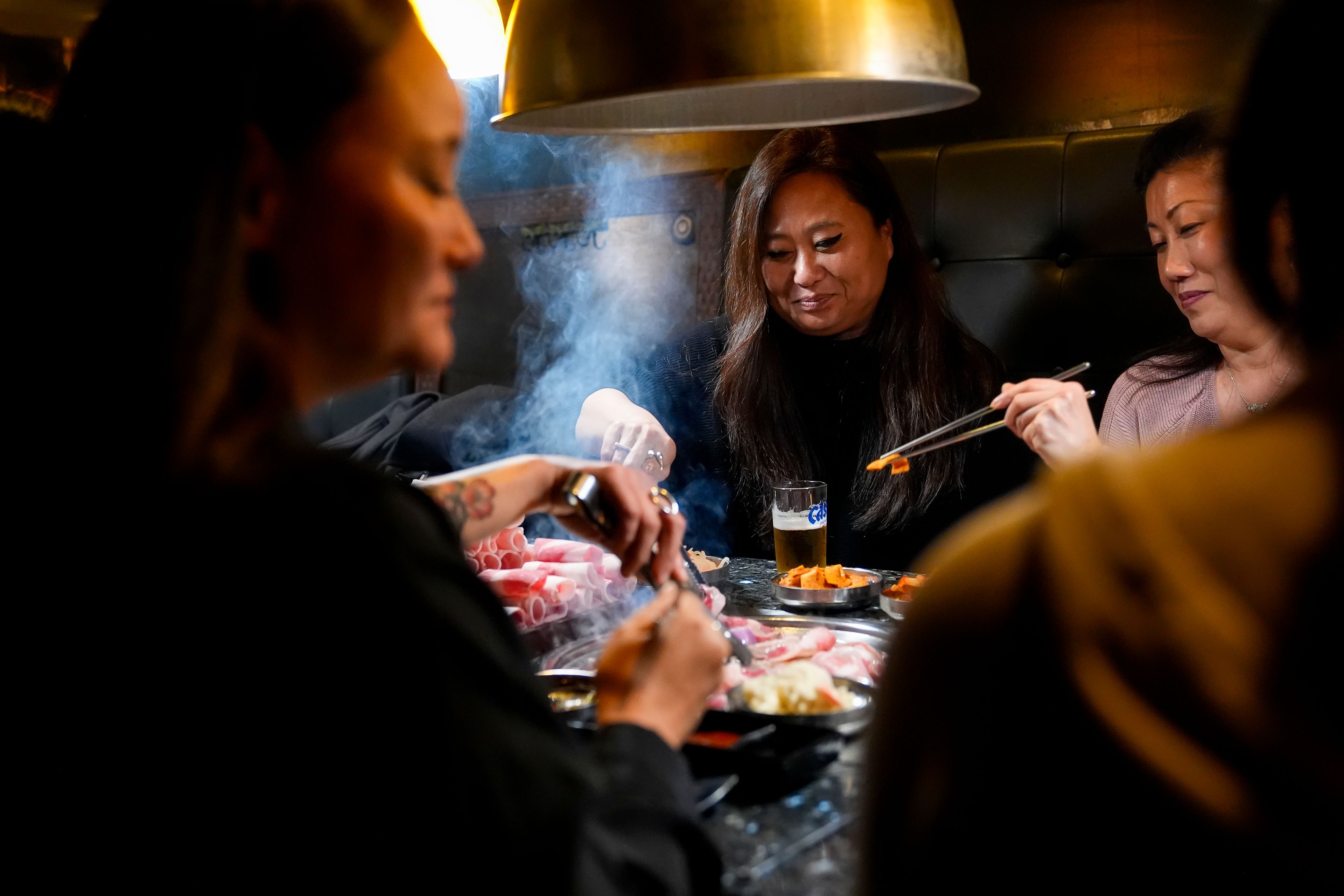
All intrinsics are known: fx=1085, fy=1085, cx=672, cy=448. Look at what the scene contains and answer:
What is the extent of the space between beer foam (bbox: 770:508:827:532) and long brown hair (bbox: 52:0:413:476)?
1474mm

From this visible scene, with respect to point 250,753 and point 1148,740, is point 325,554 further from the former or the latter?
point 1148,740

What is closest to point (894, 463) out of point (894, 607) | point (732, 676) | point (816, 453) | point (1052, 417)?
point (1052, 417)

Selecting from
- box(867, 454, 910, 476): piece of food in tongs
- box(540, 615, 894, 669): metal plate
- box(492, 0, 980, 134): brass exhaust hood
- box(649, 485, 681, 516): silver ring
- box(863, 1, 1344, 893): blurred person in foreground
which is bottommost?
box(540, 615, 894, 669): metal plate

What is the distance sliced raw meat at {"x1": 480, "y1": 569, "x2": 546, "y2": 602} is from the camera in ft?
6.36

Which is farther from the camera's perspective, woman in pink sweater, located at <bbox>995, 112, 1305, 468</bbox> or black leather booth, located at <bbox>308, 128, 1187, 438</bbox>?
black leather booth, located at <bbox>308, 128, 1187, 438</bbox>

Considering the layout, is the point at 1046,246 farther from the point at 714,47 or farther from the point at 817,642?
the point at 714,47

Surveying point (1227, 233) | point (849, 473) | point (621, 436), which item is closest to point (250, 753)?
point (1227, 233)

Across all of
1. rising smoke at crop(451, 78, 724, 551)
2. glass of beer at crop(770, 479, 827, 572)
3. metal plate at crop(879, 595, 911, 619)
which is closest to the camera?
metal plate at crop(879, 595, 911, 619)

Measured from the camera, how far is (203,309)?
87 centimetres

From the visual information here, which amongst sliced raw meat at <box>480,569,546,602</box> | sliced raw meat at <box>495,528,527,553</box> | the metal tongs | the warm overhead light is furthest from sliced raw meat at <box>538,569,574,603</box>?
the warm overhead light

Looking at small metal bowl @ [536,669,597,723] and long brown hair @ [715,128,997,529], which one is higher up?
long brown hair @ [715,128,997,529]

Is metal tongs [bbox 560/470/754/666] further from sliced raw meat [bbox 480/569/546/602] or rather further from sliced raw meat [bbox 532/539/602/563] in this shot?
sliced raw meat [bbox 532/539/602/563]

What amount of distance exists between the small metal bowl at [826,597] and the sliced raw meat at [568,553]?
1.25 ft

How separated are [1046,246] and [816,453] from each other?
3.21 ft
